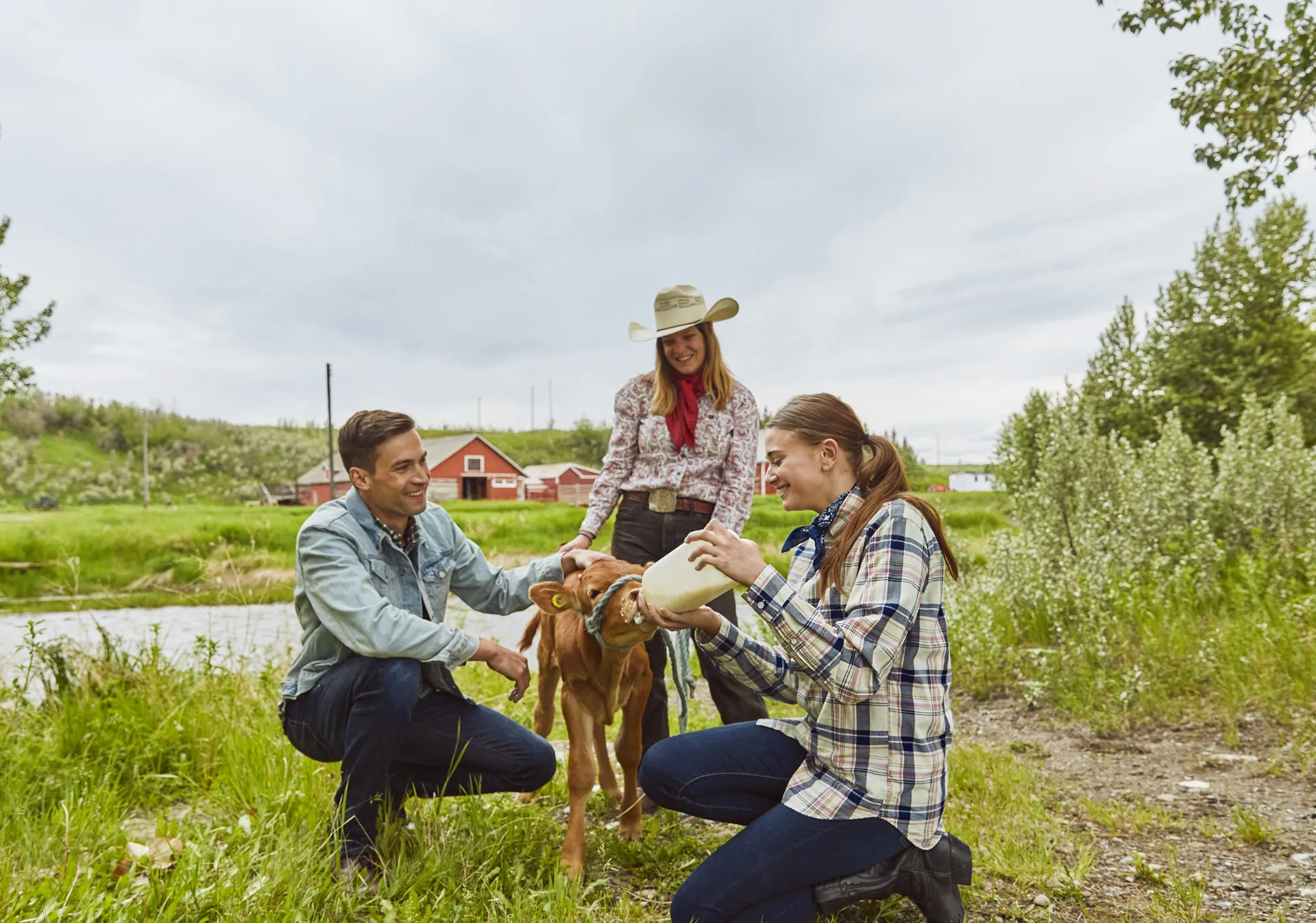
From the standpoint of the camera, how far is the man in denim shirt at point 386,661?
3154 millimetres

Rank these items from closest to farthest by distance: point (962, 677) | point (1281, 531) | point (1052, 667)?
1. point (1052, 667)
2. point (962, 677)
3. point (1281, 531)

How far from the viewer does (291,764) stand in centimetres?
→ 403

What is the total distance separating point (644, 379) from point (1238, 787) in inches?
155

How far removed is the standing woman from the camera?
4.21 m

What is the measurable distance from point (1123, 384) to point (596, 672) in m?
33.8

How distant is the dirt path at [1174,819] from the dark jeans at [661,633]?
1422 millimetres

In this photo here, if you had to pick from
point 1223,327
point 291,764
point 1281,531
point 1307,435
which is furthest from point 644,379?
point 1223,327

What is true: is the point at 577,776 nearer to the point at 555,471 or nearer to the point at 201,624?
the point at 201,624

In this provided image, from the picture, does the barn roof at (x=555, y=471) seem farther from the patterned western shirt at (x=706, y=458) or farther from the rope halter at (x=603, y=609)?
the rope halter at (x=603, y=609)

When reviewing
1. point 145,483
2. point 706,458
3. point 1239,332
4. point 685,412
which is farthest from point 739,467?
point 145,483

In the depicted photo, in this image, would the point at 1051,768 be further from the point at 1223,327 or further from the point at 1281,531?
the point at 1223,327

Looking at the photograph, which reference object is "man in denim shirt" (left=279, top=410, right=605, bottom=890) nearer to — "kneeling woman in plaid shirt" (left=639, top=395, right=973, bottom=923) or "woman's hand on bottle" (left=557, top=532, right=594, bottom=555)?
"woman's hand on bottle" (left=557, top=532, right=594, bottom=555)

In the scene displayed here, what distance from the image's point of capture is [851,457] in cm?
274

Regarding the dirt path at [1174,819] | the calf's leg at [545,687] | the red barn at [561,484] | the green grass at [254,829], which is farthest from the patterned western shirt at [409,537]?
the red barn at [561,484]
